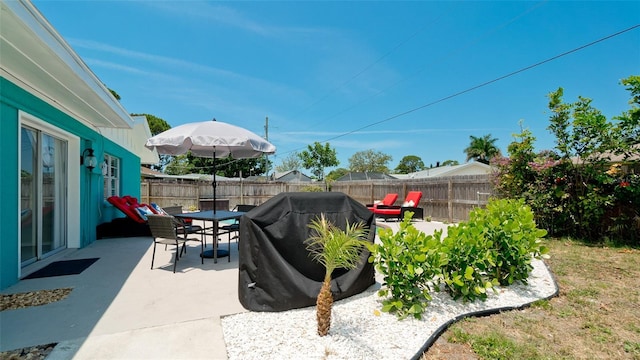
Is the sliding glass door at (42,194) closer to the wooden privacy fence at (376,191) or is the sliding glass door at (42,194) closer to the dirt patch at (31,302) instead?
the dirt patch at (31,302)

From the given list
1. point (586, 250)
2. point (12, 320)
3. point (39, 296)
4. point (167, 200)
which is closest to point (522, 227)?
point (586, 250)

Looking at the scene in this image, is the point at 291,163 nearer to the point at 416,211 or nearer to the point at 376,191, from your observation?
the point at 376,191

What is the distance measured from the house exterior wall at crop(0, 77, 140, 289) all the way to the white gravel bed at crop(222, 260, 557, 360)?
295 cm

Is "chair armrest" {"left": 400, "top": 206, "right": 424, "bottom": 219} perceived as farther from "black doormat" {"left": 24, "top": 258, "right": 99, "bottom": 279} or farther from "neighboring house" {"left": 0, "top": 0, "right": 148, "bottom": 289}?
"black doormat" {"left": 24, "top": 258, "right": 99, "bottom": 279}

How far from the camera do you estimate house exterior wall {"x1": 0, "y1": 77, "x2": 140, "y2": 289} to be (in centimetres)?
331

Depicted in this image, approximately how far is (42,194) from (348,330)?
16.7ft

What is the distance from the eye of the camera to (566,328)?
8.53 ft

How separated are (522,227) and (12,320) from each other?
17.1 ft

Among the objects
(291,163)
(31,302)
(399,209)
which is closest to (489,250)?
(31,302)

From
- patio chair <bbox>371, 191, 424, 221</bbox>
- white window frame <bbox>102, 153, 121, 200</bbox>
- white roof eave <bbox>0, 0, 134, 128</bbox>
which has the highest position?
white roof eave <bbox>0, 0, 134, 128</bbox>

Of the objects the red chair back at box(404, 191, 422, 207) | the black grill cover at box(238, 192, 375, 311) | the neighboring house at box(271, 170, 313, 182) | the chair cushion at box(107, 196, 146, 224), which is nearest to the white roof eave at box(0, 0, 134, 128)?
the chair cushion at box(107, 196, 146, 224)

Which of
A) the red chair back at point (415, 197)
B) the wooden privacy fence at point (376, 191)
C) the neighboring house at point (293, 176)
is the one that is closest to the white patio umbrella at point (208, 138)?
the red chair back at point (415, 197)

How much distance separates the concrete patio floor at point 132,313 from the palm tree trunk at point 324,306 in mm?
714

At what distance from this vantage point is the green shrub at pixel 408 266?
8.77ft
